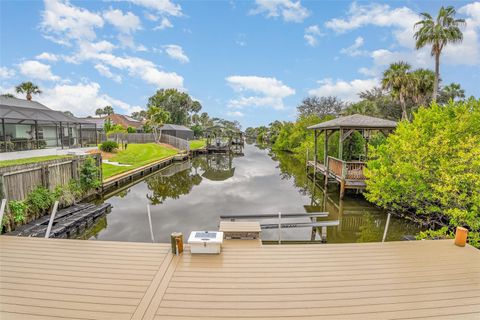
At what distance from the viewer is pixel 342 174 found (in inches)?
Answer: 457

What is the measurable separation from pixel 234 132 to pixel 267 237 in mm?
33792

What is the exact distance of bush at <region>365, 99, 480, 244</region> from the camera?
237 inches

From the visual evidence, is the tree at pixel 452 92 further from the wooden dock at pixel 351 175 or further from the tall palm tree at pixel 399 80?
the wooden dock at pixel 351 175

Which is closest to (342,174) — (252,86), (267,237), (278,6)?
(267,237)

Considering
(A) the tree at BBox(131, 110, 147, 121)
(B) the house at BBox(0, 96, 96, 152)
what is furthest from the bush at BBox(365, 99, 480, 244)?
(A) the tree at BBox(131, 110, 147, 121)

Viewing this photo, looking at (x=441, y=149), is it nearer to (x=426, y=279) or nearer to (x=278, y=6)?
(x=426, y=279)

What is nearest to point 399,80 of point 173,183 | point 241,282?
point 173,183

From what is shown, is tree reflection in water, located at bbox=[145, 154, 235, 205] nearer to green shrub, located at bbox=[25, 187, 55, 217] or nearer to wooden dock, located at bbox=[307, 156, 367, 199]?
green shrub, located at bbox=[25, 187, 55, 217]

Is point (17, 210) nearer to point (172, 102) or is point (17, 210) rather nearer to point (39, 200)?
point (39, 200)

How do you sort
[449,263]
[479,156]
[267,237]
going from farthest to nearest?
[267,237] → [479,156] → [449,263]

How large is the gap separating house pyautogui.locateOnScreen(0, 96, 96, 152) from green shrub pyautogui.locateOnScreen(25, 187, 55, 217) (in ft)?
33.7

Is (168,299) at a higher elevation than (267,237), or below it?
higher

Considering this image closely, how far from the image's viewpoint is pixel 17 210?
6.79 m

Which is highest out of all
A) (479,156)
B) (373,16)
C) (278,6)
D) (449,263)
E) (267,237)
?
(278,6)
